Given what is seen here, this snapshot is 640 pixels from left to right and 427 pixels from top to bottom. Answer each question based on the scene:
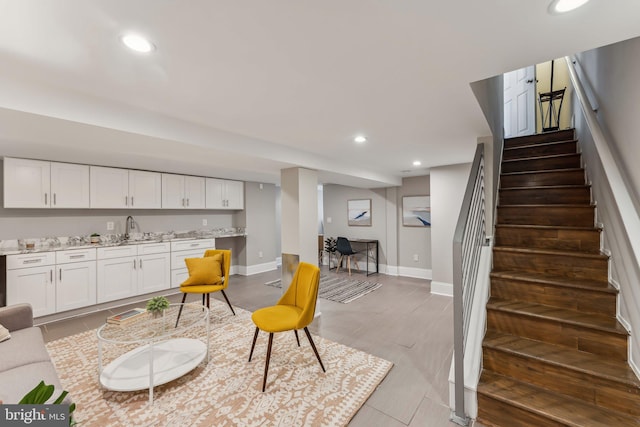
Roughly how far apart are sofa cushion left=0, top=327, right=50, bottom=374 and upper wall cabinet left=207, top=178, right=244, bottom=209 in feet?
11.2

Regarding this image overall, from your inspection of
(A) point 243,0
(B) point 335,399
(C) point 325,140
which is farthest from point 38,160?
(B) point 335,399

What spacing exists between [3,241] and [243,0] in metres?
4.60

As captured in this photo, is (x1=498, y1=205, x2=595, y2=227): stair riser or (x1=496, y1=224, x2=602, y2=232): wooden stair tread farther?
(x1=498, y1=205, x2=595, y2=227): stair riser

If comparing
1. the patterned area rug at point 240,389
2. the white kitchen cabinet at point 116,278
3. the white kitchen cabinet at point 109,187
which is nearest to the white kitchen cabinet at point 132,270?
the white kitchen cabinet at point 116,278

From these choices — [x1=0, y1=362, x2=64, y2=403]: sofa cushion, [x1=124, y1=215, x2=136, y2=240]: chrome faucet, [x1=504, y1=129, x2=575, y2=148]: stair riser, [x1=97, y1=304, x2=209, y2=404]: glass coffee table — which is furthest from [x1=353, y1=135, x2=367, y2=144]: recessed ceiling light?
[x1=124, y1=215, x2=136, y2=240]: chrome faucet

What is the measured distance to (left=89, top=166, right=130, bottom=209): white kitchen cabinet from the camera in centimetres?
393

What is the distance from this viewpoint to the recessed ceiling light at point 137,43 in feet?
4.17

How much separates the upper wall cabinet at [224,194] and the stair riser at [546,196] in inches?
186

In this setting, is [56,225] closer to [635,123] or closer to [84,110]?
[84,110]

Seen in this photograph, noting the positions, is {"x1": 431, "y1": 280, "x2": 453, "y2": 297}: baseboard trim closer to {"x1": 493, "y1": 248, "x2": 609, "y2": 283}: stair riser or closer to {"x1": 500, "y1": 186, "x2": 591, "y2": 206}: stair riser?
{"x1": 500, "y1": 186, "x2": 591, "y2": 206}: stair riser

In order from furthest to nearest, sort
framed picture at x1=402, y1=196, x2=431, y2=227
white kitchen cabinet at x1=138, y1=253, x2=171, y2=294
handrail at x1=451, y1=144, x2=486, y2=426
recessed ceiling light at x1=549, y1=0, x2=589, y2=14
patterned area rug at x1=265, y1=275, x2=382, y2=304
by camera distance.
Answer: framed picture at x1=402, y1=196, x2=431, y2=227
patterned area rug at x1=265, y1=275, x2=382, y2=304
white kitchen cabinet at x1=138, y1=253, x2=171, y2=294
handrail at x1=451, y1=144, x2=486, y2=426
recessed ceiling light at x1=549, y1=0, x2=589, y2=14

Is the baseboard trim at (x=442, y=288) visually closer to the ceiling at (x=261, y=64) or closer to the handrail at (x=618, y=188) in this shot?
the ceiling at (x=261, y=64)

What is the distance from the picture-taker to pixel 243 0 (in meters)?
1.06

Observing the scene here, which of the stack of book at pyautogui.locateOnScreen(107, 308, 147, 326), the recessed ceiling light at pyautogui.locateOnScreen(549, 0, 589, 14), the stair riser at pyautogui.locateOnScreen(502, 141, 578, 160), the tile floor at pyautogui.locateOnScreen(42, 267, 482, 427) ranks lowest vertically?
the tile floor at pyautogui.locateOnScreen(42, 267, 482, 427)
